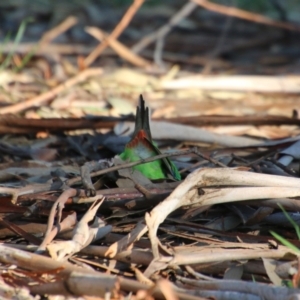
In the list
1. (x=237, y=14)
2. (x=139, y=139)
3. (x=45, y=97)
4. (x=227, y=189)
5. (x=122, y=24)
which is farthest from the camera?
(x=237, y=14)

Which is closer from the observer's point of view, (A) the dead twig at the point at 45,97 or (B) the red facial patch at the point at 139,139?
(B) the red facial patch at the point at 139,139

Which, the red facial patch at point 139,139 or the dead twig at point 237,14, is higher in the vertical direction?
the dead twig at point 237,14

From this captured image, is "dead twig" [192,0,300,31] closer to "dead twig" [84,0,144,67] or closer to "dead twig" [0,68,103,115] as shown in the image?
"dead twig" [84,0,144,67]

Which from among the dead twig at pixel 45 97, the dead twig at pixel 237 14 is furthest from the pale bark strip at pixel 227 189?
the dead twig at pixel 237 14

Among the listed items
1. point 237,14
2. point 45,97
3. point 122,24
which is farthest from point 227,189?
point 237,14

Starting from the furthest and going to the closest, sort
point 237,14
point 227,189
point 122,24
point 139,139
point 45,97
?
1. point 237,14
2. point 122,24
3. point 45,97
4. point 139,139
5. point 227,189

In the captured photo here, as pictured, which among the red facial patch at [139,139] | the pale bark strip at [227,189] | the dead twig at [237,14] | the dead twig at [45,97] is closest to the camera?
the pale bark strip at [227,189]

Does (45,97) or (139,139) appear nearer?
(139,139)

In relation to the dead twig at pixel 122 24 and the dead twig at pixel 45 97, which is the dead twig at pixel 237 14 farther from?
the dead twig at pixel 45 97

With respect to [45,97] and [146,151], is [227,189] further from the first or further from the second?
[45,97]
